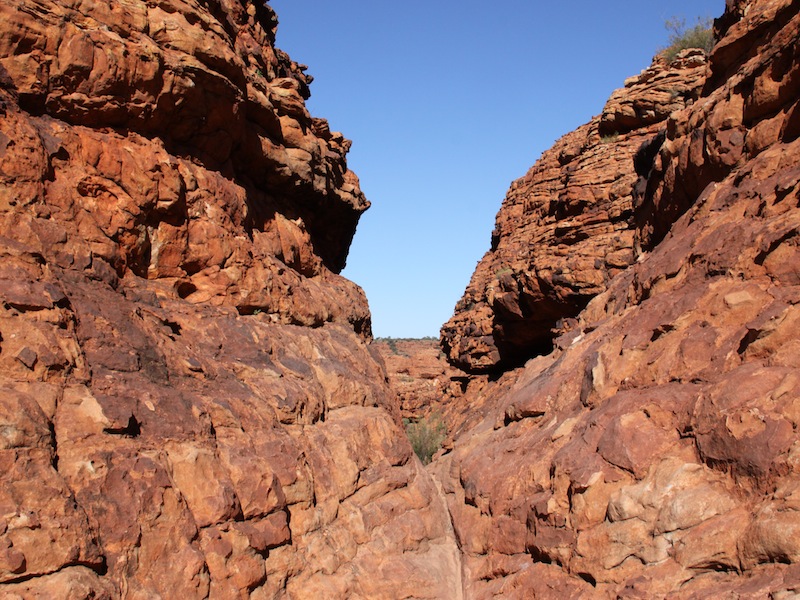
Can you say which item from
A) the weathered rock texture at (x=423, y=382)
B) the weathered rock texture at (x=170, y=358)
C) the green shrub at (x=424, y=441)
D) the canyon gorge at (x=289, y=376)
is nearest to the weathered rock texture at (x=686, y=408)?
the canyon gorge at (x=289, y=376)

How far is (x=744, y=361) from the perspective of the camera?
6.58 metres

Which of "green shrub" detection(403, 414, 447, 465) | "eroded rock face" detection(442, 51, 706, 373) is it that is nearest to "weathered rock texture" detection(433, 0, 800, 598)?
"green shrub" detection(403, 414, 447, 465)

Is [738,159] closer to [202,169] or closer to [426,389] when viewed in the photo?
[202,169]

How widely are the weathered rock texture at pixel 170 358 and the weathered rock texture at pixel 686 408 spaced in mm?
1816

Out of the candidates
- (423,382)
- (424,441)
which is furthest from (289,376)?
(423,382)

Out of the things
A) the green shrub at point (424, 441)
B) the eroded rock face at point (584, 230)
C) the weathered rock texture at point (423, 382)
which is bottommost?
the green shrub at point (424, 441)

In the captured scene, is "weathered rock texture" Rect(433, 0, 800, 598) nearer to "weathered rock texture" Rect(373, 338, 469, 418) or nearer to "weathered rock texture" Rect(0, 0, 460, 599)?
"weathered rock texture" Rect(0, 0, 460, 599)

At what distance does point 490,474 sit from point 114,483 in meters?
5.37

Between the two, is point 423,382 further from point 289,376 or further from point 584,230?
point 289,376

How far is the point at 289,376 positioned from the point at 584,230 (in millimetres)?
17128

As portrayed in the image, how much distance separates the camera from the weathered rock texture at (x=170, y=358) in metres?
5.82

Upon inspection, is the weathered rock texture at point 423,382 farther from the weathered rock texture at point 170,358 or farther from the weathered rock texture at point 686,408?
the weathered rock texture at point 686,408

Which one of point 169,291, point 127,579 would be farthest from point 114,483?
point 169,291

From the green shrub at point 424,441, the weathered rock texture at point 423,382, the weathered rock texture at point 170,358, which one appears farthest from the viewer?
the weathered rock texture at point 423,382
